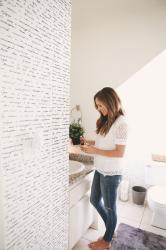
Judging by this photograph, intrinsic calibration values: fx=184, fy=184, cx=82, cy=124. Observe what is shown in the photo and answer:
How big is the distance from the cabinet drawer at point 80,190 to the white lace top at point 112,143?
0.18 metres

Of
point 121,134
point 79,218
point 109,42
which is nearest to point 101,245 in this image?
point 79,218

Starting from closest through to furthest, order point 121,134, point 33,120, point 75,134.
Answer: point 33,120
point 121,134
point 75,134

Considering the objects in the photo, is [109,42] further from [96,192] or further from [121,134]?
[96,192]

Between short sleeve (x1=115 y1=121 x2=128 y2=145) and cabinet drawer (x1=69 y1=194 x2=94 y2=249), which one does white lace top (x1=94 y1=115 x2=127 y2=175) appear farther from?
cabinet drawer (x1=69 y1=194 x2=94 y2=249)

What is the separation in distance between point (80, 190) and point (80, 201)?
0.11 meters

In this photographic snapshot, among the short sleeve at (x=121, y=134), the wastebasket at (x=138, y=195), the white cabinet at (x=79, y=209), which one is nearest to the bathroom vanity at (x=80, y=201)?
the white cabinet at (x=79, y=209)

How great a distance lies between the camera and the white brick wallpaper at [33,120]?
0.68 m

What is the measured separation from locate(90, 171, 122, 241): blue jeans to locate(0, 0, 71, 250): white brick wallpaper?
0.53 m

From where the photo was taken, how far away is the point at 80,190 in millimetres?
1546

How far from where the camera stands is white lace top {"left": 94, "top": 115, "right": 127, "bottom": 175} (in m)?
1.43

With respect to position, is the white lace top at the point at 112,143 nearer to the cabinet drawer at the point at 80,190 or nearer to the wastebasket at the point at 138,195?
the cabinet drawer at the point at 80,190

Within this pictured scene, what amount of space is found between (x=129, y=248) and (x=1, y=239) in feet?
4.73

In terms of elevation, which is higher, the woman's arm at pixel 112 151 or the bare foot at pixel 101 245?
the woman's arm at pixel 112 151

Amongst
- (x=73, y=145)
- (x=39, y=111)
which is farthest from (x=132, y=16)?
(x=39, y=111)
